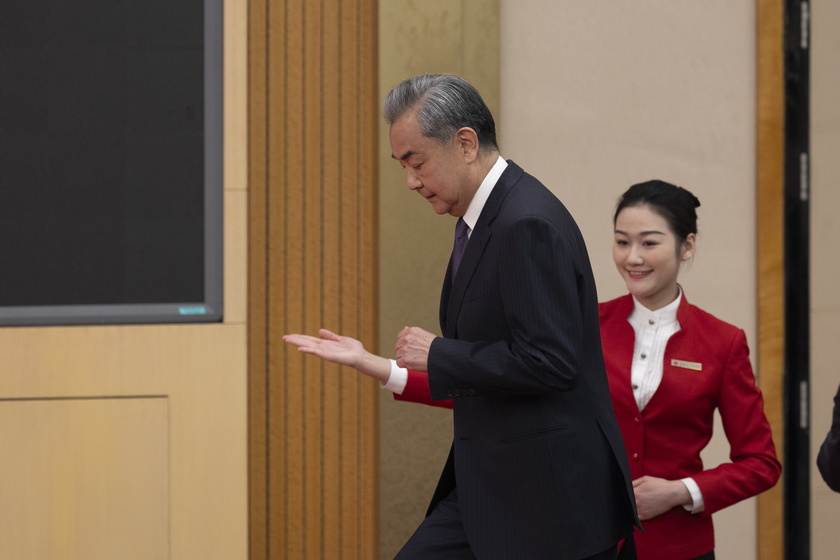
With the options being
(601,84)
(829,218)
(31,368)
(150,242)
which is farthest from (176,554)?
(829,218)

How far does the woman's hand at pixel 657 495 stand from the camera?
202cm

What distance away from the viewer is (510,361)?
1625 millimetres

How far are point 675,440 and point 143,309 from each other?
5.18ft

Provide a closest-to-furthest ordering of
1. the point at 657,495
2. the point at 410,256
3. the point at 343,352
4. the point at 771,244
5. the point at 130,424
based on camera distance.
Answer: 1. the point at 343,352
2. the point at 657,495
3. the point at 130,424
4. the point at 410,256
5. the point at 771,244

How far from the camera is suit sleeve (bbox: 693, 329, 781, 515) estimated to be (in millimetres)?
2080

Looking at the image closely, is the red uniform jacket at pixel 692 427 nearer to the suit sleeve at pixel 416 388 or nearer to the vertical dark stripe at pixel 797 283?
the suit sleeve at pixel 416 388

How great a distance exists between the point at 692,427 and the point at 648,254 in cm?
41

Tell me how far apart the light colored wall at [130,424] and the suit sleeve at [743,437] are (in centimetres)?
142

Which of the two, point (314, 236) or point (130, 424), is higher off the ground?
A: point (314, 236)

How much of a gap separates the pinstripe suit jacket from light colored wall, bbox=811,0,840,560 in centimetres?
175

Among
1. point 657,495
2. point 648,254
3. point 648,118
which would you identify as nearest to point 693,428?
point 657,495

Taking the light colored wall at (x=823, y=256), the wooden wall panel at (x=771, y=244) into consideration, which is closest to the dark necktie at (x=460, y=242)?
the wooden wall panel at (x=771, y=244)

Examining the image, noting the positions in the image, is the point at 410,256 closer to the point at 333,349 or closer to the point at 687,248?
the point at 687,248

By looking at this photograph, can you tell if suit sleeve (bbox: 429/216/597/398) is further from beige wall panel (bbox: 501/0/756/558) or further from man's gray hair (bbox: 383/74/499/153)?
beige wall panel (bbox: 501/0/756/558)
